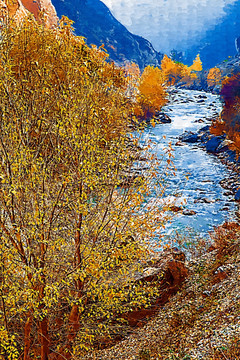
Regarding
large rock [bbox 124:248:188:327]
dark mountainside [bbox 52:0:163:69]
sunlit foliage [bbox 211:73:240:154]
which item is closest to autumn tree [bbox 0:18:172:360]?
large rock [bbox 124:248:188:327]

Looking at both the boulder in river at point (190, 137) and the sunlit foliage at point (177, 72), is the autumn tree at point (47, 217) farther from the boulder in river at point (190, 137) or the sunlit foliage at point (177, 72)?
the sunlit foliage at point (177, 72)

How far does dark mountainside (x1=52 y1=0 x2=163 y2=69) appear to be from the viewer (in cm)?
16250

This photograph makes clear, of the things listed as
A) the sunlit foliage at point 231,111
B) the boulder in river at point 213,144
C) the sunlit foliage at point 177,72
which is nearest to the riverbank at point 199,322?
the boulder in river at point 213,144

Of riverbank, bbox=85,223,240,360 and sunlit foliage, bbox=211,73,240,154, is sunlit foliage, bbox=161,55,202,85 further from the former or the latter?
riverbank, bbox=85,223,240,360

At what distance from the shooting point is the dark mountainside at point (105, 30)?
533 ft

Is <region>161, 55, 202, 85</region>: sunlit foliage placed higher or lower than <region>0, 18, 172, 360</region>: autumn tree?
higher

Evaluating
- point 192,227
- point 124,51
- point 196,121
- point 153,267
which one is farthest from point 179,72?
point 153,267

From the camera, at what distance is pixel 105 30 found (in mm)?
175875

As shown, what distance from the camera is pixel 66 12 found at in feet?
533

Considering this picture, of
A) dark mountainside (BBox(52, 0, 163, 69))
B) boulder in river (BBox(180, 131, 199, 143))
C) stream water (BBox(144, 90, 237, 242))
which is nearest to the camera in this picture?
stream water (BBox(144, 90, 237, 242))

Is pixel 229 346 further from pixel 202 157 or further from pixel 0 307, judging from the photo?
pixel 202 157

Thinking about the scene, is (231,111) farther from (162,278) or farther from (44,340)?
(44,340)

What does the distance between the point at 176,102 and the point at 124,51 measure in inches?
5056

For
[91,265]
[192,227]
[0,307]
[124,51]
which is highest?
[124,51]
